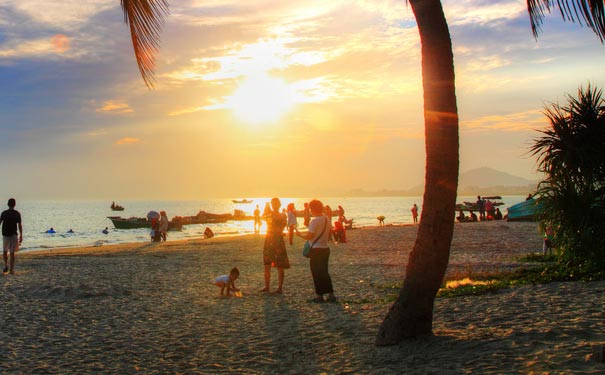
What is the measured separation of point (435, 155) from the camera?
6.26 metres

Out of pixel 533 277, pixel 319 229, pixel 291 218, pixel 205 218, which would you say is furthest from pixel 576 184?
pixel 205 218

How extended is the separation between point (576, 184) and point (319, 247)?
258 inches

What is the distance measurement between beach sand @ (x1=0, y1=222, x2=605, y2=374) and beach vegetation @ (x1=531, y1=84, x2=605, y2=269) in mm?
2086

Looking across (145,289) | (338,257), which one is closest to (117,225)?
(338,257)

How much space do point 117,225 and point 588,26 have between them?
255ft

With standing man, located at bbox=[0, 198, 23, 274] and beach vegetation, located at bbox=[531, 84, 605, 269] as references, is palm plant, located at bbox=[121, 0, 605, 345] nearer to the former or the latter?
beach vegetation, located at bbox=[531, 84, 605, 269]

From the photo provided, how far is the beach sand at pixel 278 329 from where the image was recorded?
610 cm

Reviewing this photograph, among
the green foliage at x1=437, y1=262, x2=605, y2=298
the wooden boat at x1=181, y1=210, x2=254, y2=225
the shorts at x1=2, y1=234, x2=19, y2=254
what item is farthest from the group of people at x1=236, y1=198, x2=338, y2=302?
the wooden boat at x1=181, y1=210, x2=254, y2=225

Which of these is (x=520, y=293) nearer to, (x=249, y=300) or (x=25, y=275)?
(x=249, y=300)

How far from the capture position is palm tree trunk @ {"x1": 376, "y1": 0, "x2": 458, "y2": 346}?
A: 246 inches

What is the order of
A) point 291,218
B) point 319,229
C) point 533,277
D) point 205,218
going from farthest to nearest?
point 205,218
point 291,218
point 533,277
point 319,229

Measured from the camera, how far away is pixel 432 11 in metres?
6.31

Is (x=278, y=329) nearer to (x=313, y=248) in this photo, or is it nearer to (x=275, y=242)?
(x=313, y=248)

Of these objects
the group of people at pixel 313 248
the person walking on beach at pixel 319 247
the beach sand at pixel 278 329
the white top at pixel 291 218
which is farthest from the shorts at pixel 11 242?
the white top at pixel 291 218
